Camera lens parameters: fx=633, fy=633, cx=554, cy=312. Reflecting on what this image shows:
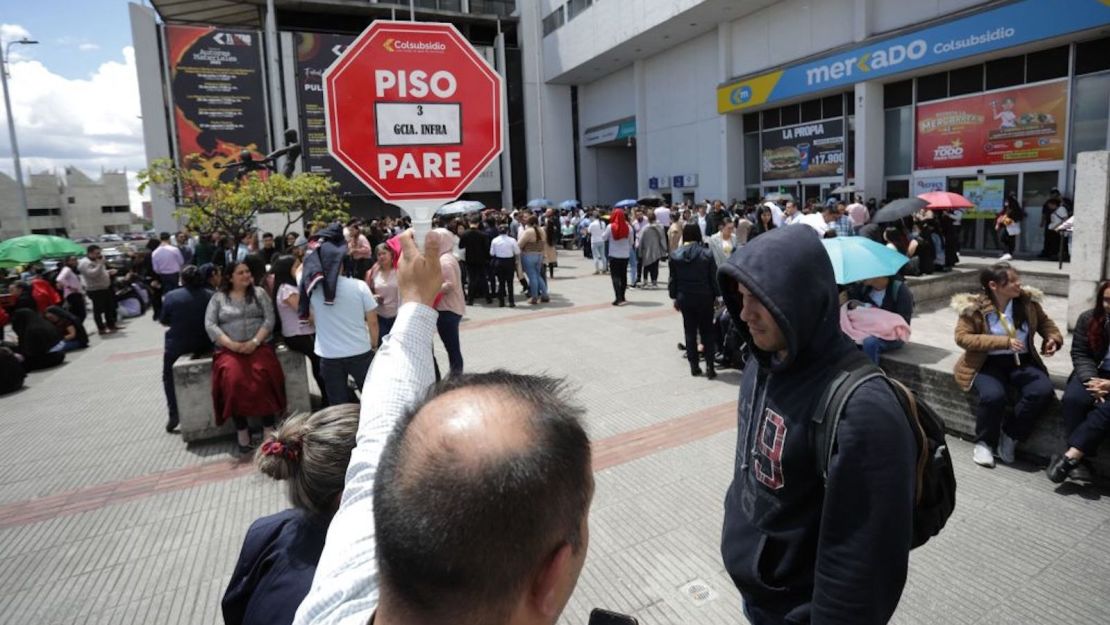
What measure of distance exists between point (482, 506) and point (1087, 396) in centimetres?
491

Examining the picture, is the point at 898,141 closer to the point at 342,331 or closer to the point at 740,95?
the point at 740,95

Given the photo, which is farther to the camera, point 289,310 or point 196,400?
point 289,310

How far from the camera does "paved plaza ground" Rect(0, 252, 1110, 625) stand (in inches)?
128

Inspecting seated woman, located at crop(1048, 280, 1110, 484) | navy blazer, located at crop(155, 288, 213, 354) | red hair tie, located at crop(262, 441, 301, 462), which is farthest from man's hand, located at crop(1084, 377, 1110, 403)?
navy blazer, located at crop(155, 288, 213, 354)

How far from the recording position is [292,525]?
193 centimetres

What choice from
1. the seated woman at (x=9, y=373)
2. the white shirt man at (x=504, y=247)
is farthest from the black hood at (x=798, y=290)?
the white shirt man at (x=504, y=247)

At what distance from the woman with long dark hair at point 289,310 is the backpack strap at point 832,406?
514 centimetres

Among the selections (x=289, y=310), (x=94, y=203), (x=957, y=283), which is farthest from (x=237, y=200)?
(x=94, y=203)

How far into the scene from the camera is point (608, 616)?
3.40 feet

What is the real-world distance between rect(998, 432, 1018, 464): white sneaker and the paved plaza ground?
9 cm

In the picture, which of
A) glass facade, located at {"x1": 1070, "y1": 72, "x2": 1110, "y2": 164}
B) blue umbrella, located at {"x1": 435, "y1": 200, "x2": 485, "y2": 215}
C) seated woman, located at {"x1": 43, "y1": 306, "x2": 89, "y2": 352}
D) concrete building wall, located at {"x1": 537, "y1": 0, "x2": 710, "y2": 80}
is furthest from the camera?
concrete building wall, located at {"x1": 537, "y1": 0, "x2": 710, "y2": 80}

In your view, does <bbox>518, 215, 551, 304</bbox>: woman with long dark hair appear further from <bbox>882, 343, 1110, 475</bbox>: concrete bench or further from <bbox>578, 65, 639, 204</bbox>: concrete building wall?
<bbox>578, 65, 639, 204</bbox>: concrete building wall

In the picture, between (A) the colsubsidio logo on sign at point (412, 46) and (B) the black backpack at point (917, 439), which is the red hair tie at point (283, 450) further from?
A: (B) the black backpack at point (917, 439)

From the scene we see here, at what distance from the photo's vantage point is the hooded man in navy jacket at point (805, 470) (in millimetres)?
1555
